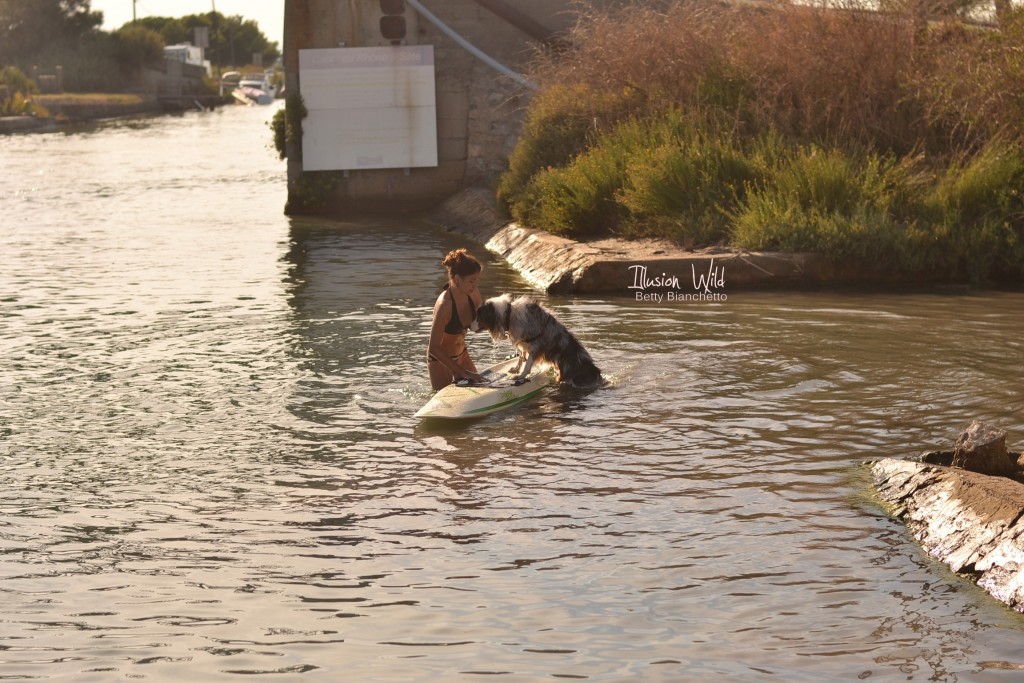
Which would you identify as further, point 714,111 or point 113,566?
point 714,111

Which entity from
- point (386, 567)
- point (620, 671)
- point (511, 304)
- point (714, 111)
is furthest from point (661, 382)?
point (714, 111)

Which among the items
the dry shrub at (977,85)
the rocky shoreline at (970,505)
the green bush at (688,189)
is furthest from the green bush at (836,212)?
the rocky shoreline at (970,505)

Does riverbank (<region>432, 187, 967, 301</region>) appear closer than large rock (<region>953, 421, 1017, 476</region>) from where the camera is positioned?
No

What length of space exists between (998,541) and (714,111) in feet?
44.7

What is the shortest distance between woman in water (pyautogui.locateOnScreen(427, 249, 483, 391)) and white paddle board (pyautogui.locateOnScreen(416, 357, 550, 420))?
10.2 inches

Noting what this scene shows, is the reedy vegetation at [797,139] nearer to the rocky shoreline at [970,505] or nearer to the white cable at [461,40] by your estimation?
the white cable at [461,40]

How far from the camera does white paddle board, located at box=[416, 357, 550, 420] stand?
414 inches

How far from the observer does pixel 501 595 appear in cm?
686

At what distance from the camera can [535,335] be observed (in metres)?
11.1

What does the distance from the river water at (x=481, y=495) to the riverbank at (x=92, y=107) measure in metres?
53.0

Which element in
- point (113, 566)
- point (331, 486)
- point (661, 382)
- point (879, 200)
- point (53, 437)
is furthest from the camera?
point (879, 200)

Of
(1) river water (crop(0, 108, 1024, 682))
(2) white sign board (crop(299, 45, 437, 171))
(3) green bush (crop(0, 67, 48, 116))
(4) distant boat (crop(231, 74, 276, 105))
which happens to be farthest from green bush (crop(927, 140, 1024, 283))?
(4) distant boat (crop(231, 74, 276, 105))

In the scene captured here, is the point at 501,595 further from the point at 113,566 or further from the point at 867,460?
the point at 867,460

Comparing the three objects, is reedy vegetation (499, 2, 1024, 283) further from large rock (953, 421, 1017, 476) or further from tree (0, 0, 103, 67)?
tree (0, 0, 103, 67)
